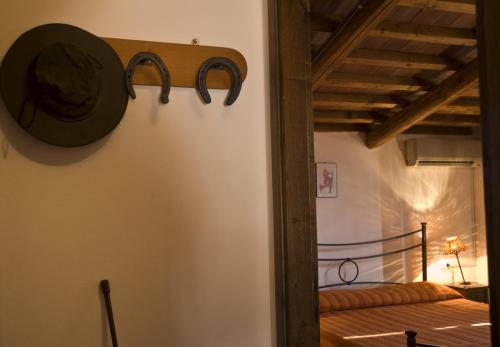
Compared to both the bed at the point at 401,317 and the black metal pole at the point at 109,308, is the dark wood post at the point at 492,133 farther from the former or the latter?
the bed at the point at 401,317

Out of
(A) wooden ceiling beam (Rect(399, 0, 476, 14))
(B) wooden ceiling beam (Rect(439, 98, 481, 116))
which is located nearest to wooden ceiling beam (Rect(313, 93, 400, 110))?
(B) wooden ceiling beam (Rect(439, 98, 481, 116))

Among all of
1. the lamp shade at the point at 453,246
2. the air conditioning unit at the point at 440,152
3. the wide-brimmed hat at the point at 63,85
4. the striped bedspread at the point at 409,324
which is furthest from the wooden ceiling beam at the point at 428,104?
the wide-brimmed hat at the point at 63,85

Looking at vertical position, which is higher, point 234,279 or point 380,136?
point 380,136

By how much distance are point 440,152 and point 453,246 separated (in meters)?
1.12

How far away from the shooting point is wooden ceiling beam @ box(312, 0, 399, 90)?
3234mm

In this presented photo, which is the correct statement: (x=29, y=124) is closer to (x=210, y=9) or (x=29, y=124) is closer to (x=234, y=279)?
(x=210, y=9)

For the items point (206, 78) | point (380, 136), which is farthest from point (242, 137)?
point (380, 136)

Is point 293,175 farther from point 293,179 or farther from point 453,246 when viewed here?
point 453,246

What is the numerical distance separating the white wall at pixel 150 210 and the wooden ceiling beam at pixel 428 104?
10.6ft

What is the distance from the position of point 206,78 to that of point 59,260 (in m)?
0.77

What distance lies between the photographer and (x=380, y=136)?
5.27 metres

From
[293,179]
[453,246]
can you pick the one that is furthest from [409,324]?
[293,179]

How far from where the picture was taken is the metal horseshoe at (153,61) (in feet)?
4.96

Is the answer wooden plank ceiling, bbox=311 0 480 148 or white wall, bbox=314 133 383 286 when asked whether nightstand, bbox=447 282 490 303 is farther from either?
wooden plank ceiling, bbox=311 0 480 148
